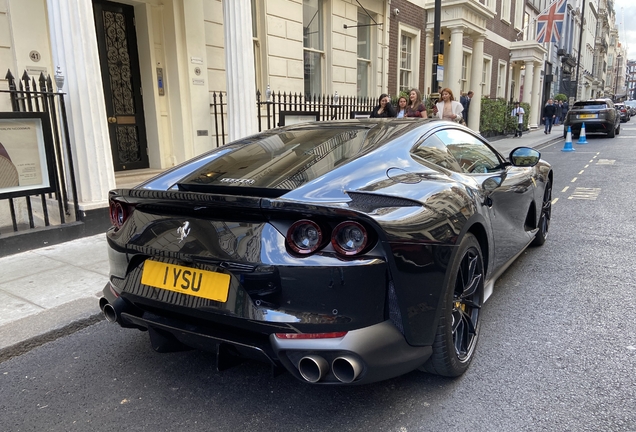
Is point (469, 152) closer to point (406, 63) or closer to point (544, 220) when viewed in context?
point (544, 220)

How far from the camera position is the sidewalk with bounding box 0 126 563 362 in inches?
129

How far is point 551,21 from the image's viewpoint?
2091 cm

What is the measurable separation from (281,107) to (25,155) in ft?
19.5

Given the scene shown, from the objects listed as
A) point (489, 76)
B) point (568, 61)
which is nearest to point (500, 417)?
point (489, 76)

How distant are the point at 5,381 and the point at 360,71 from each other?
1240 cm

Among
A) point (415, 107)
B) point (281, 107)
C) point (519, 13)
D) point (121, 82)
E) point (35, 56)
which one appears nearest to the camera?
point (35, 56)

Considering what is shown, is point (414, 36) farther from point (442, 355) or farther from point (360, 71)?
point (442, 355)

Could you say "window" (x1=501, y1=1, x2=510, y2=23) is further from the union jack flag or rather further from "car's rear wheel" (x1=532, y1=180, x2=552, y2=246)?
"car's rear wheel" (x1=532, y1=180, x2=552, y2=246)

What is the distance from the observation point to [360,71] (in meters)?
13.6

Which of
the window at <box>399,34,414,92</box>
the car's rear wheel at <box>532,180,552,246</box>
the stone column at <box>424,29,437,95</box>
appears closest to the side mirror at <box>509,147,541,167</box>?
the car's rear wheel at <box>532,180,552,246</box>

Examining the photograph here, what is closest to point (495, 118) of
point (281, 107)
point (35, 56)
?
point (281, 107)

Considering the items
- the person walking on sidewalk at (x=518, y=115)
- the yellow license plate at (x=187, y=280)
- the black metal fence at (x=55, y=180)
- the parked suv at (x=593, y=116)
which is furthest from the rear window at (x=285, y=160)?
the person walking on sidewalk at (x=518, y=115)

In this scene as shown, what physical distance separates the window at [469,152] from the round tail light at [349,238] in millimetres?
1401

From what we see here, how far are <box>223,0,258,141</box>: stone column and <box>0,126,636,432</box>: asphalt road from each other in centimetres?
472
